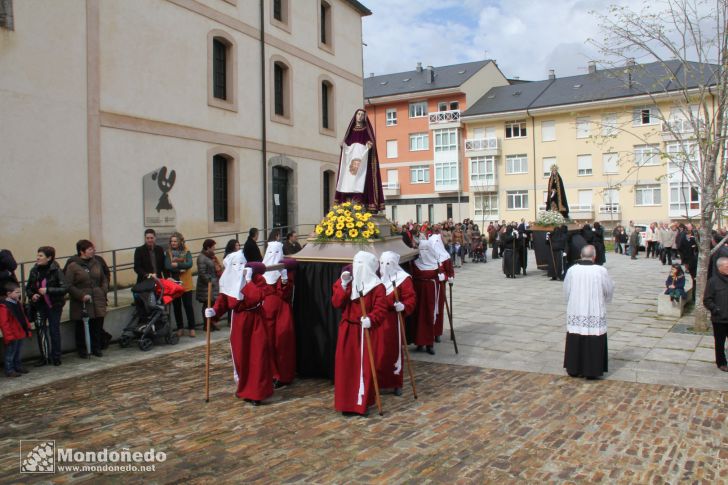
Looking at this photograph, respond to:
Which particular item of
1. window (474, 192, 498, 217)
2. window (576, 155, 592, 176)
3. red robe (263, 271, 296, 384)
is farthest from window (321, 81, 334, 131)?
window (474, 192, 498, 217)

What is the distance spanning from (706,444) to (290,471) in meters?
3.90

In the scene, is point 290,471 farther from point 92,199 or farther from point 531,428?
point 92,199

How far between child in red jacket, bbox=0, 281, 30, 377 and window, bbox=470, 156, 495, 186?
138 ft

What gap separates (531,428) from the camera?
5922 millimetres

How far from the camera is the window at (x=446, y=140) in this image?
158ft

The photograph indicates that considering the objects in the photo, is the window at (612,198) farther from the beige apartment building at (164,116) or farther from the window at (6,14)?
the window at (6,14)

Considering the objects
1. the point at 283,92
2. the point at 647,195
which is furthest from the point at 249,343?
the point at 647,195

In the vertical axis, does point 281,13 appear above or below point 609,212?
above

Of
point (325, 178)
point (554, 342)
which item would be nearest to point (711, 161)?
point (554, 342)

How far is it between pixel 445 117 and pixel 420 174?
5.48 meters

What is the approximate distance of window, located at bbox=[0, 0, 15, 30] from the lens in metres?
11.5

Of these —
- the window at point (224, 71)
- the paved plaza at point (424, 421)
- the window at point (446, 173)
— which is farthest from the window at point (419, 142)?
the paved plaza at point (424, 421)

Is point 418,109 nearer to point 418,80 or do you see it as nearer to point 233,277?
point 418,80

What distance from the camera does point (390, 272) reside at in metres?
6.99
